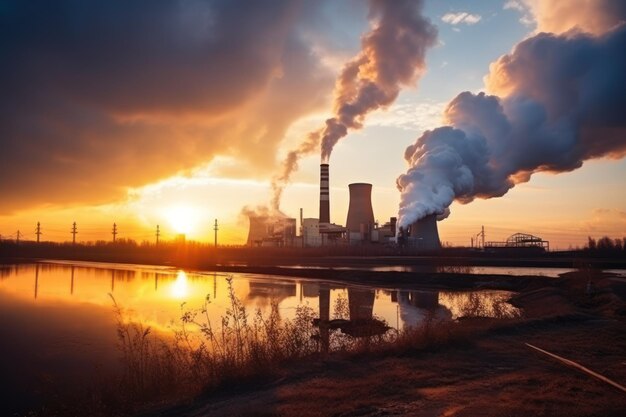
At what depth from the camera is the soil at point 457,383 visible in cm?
643

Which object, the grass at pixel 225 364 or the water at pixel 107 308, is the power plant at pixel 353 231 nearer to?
the water at pixel 107 308

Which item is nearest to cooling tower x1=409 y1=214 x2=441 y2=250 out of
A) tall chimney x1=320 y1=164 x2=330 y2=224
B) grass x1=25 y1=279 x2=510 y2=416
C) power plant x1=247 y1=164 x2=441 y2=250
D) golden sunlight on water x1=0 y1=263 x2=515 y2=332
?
power plant x1=247 y1=164 x2=441 y2=250

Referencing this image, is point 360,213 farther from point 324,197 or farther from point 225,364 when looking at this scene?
point 225,364

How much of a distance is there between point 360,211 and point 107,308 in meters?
53.8

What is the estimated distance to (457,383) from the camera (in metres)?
7.74

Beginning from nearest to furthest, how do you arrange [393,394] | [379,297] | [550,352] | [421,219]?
[393,394], [550,352], [379,297], [421,219]

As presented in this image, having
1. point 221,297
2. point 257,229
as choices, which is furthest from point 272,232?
point 221,297

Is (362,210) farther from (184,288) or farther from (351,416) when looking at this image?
(351,416)

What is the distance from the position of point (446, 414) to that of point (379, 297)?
19.3m

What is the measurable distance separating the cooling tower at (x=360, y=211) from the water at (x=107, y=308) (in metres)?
37.1

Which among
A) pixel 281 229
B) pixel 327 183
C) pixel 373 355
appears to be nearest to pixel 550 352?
pixel 373 355

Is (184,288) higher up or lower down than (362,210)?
lower down

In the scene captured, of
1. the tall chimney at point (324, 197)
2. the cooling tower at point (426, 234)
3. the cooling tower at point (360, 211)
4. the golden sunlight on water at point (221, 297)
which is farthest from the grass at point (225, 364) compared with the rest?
the cooling tower at point (360, 211)

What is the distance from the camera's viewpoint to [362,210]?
73.4 m
